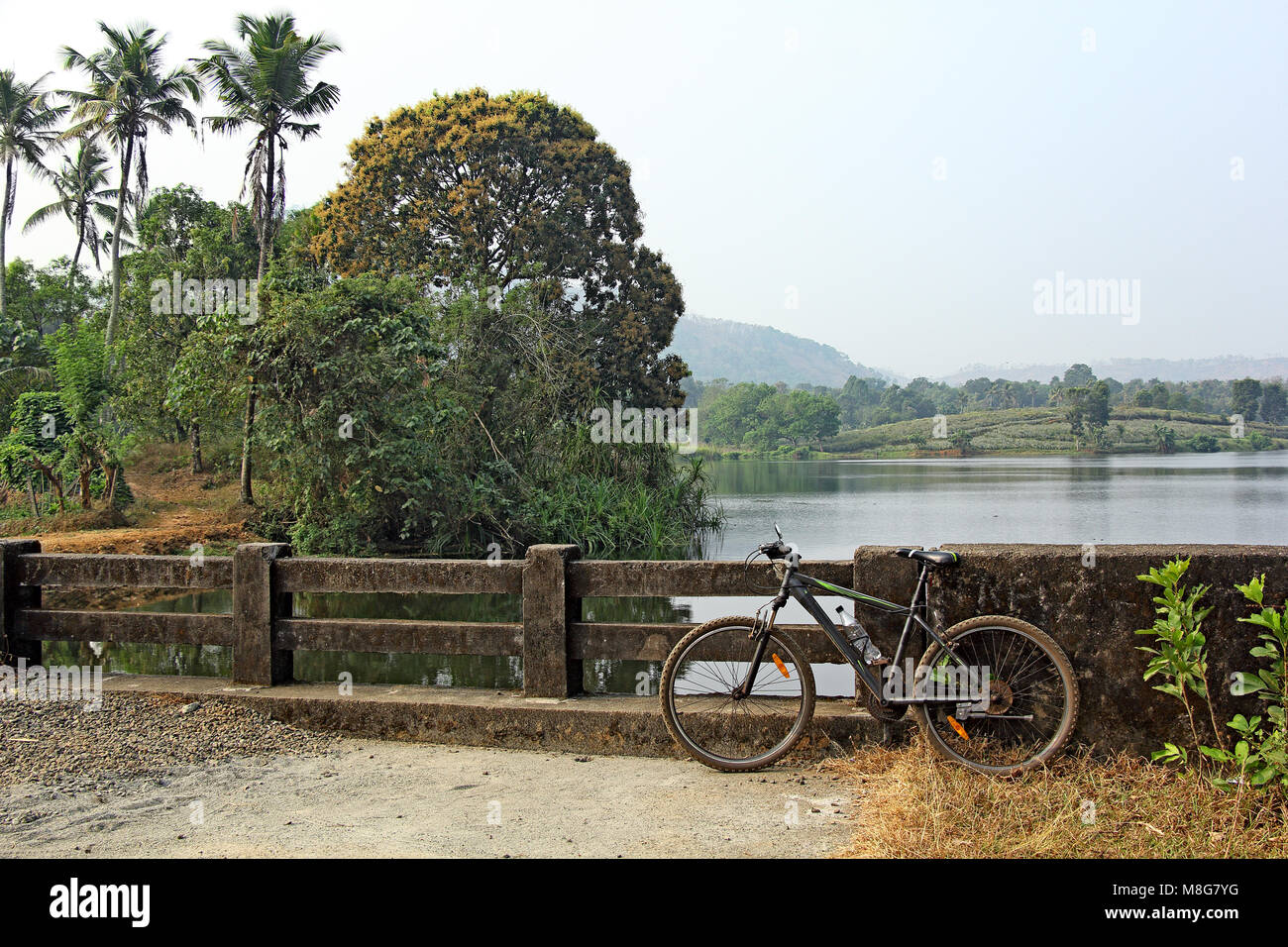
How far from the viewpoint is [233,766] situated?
16.4ft

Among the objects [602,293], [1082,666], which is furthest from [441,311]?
[1082,666]

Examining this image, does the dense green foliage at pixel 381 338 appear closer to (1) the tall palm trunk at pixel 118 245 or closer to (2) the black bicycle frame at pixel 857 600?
(1) the tall palm trunk at pixel 118 245

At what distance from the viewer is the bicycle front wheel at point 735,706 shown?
4832 mm

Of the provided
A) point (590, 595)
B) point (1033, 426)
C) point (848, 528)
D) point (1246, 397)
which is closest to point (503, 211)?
point (848, 528)

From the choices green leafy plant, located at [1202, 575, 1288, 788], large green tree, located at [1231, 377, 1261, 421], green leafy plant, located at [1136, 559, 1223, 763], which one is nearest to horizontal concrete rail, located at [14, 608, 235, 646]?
green leafy plant, located at [1136, 559, 1223, 763]

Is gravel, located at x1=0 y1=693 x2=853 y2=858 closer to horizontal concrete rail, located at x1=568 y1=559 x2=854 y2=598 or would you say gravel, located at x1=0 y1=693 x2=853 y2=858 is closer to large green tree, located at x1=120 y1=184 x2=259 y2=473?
horizontal concrete rail, located at x1=568 y1=559 x2=854 y2=598

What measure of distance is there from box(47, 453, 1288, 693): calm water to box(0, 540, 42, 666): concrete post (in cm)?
451

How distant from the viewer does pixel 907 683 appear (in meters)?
4.73

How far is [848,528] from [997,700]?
26.9m

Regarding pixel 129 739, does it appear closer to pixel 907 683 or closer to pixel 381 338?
pixel 907 683

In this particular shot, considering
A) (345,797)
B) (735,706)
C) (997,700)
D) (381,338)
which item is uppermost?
(381,338)

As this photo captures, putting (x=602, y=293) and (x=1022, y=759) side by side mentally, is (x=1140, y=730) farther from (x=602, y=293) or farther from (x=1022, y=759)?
(x=602, y=293)

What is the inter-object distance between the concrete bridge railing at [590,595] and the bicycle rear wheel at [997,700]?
0.41 ft

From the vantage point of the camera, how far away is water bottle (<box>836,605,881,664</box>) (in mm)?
4719
